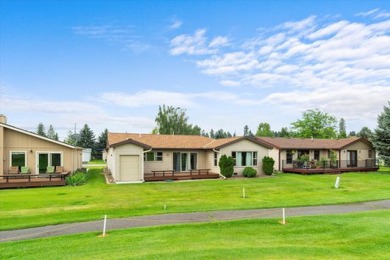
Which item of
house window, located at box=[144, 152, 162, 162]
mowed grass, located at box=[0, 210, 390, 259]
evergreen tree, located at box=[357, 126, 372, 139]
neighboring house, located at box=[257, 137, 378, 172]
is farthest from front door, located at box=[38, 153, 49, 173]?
evergreen tree, located at box=[357, 126, 372, 139]

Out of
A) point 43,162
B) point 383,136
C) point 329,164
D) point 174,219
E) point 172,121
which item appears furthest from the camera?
point 172,121

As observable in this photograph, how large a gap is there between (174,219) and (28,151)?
762 inches

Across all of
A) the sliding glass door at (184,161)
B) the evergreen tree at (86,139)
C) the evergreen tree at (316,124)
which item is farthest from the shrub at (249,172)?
the evergreen tree at (86,139)

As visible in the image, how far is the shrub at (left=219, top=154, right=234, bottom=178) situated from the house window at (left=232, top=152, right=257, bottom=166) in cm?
149

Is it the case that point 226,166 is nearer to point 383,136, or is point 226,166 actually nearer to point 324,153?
point 324,153

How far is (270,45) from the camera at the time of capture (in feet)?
79.2

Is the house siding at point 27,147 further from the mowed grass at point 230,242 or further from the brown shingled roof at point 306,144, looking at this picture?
the brown shingled roof at point 306,144

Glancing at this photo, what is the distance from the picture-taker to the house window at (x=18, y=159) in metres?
27.0

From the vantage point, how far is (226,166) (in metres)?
30.1

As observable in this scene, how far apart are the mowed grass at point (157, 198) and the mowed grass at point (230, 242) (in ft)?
11.0

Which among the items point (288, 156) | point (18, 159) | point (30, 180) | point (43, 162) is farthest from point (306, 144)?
point (18, 159)

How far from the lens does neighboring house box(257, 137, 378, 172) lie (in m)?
36.4

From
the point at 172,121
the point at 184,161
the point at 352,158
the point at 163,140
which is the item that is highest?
the point at 172,121

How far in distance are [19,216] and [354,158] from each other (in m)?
37.7
